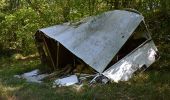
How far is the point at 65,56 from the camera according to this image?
47.6 feet

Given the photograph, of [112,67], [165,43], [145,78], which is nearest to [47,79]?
[112,67]

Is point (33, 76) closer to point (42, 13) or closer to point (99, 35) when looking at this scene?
point (99, 35)

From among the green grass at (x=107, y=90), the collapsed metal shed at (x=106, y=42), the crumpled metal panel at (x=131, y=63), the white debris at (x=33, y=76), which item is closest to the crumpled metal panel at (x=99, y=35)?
the collapsed metal shed at (x=106, y=42)

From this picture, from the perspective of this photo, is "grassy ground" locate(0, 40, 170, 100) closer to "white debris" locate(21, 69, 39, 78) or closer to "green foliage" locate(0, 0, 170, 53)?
"white debris" locate(21, 69, 39, 78)

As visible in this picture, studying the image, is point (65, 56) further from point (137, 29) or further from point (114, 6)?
point (114, 6)

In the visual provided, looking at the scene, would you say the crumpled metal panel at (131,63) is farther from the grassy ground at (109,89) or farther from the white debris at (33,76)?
the white debris at (33,76)

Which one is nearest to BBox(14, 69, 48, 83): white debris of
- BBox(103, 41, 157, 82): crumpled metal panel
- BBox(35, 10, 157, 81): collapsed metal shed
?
BBox(35, 10, 157, 81): collapsed metal shed

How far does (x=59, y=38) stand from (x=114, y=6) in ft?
17.6

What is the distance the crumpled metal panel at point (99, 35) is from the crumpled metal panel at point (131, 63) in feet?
1.10

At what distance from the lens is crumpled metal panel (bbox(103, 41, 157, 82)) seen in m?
11.2

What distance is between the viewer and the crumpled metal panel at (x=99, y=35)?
1176 cm

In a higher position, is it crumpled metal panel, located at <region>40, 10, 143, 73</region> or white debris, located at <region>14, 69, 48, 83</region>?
crumpled metal panel, located at <region>40, 10, 143, 73</region>

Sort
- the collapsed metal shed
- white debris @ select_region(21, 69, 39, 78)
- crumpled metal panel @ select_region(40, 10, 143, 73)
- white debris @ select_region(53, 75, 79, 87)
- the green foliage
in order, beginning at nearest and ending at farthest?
white debris @ select_region(53, 75, 79, 87) < the collapsed metal shed < crumpled metal panel @ select_region(40, 10, 143, 73) < white debris @ select_region(21, 69, 39, 78) < the green foliage

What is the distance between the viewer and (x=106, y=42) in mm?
12250
